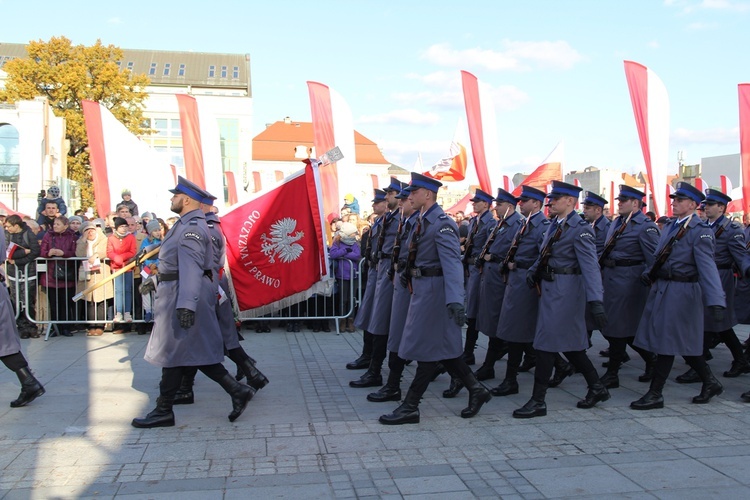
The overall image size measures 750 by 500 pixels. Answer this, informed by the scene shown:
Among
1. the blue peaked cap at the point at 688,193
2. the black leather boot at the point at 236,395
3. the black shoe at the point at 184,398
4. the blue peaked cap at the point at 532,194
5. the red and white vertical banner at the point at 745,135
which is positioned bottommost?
the black shoe at the point at 184,398

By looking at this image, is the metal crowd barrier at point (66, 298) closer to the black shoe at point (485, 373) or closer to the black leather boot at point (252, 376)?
the black leather boot at point (252, 376)

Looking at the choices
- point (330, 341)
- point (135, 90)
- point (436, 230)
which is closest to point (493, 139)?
point (330, 341)

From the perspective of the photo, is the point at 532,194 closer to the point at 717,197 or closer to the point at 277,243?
the point at 717,197

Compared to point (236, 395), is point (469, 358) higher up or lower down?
lower down

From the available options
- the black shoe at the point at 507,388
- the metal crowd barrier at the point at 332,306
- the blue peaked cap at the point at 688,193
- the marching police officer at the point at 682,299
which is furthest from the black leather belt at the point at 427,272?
the metal crowd barrier at the point at 332,306

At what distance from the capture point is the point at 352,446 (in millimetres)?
5031

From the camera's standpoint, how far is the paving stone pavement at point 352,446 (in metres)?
4.23

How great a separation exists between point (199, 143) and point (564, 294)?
9631 mm

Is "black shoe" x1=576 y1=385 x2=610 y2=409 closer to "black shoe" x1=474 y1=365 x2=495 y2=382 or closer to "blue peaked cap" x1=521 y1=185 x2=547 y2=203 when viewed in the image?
"black shoe" x1=474 y1=365 x2=495 y2=382

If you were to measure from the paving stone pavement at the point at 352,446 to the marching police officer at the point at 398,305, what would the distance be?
0.17 metres

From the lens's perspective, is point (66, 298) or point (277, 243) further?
point (66, 298)

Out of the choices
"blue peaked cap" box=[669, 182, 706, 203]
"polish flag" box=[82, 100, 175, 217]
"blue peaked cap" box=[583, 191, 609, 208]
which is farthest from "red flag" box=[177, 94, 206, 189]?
"blue peaked cap" box=[669, 182, 706, 203]

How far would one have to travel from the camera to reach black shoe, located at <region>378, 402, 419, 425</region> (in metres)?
5.54

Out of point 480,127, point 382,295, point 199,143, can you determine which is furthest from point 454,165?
point 382,295
